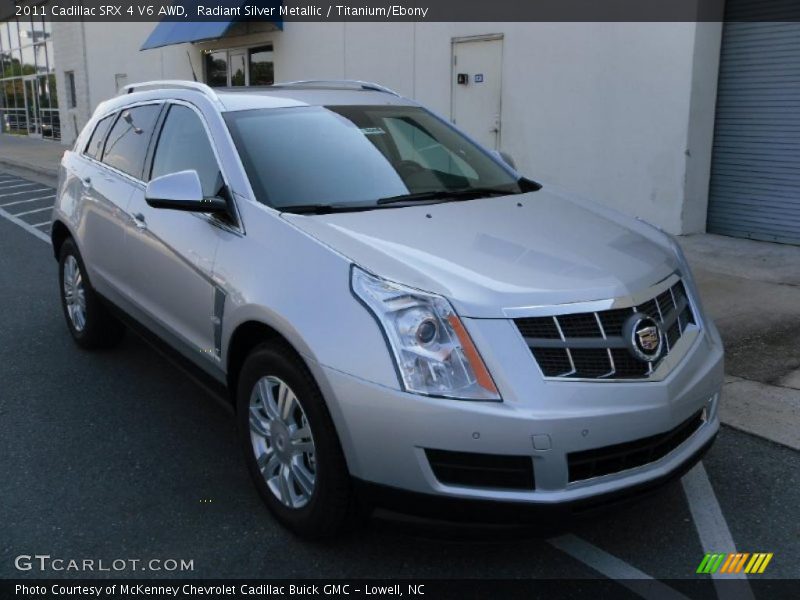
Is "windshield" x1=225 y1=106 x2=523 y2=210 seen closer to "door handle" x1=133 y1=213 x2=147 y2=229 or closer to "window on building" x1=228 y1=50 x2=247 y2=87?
"door handle" x1=133 y1=213 x2=147 y2=229

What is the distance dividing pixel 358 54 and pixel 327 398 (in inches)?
467

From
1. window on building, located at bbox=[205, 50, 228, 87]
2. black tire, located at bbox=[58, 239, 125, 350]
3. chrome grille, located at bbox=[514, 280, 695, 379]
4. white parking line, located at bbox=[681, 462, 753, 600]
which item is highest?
window on building, located at bbox=[205, 50, 228, 87]

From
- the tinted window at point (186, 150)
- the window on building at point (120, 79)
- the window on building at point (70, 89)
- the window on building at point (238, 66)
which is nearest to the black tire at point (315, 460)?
the tinted window at point (186, 150)

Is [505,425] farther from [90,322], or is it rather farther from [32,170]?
[32,170]

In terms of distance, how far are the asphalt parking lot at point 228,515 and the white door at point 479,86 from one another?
7637 mm

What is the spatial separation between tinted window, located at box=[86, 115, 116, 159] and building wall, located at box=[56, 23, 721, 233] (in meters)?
6.22

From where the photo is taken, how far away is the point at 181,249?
3754mm

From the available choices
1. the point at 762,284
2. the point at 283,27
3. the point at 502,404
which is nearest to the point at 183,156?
the point at 502,404

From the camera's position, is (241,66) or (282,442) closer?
(282,442)

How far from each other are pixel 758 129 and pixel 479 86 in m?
4.02

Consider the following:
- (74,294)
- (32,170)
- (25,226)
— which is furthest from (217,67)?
(74,294)

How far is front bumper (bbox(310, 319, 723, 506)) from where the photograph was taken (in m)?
2.54

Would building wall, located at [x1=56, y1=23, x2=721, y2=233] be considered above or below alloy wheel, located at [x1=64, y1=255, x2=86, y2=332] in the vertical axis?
above

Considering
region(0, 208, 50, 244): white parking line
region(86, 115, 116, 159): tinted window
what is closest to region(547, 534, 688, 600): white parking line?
region(86, 115, 116, 159): tinted window
